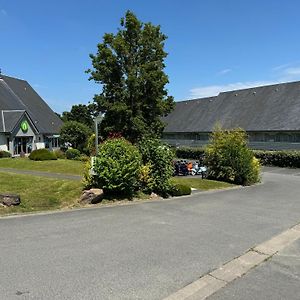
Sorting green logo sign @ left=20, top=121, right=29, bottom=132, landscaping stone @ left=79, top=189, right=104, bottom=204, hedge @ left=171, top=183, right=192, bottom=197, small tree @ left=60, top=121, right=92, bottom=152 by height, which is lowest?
hedge @ left=171, top=183, right=192, bottom=197

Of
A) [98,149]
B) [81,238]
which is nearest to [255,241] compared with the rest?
[81,238]

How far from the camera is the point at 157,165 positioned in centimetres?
1577

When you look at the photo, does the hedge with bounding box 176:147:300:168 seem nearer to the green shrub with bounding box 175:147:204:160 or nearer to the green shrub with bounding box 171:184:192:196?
the green shrub with bounding box 175:147:204:160

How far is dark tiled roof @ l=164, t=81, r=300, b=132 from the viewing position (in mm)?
45594

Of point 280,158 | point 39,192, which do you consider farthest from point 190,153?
point 39,192

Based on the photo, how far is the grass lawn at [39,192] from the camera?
12.2 m

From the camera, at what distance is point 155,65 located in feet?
111

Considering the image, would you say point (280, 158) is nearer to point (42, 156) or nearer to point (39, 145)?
point (42, 156)

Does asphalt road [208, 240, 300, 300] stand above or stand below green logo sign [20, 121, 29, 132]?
below

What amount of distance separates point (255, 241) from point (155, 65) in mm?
26860

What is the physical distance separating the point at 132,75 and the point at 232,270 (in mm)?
27684

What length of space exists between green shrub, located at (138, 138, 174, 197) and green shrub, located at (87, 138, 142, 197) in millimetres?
1146

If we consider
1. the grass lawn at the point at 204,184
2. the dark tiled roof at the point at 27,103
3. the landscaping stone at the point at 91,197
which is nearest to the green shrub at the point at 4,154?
the dark tiled roof at the point at 27,103

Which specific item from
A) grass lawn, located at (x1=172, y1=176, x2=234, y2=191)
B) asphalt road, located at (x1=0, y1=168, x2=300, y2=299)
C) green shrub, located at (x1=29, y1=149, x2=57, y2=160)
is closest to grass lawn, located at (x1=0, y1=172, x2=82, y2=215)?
asphalt road, located at (x1=0, y1=168, x2=300, y2=299)
